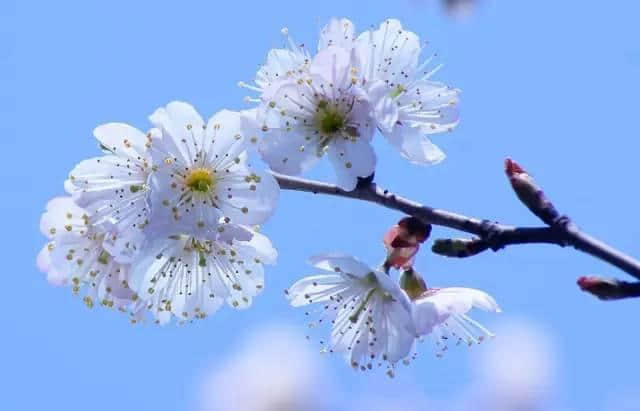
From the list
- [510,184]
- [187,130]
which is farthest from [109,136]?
[510,184]

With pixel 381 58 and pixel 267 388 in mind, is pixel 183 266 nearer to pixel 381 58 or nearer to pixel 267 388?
pixel 381 58

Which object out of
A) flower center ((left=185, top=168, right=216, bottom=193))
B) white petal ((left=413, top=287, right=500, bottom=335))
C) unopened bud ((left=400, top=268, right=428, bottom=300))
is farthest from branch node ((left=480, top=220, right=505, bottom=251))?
flower center ((left=185, top=168, right=216, bottom=193))

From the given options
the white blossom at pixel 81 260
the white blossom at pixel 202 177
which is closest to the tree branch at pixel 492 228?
the white blossom at pixel 202 177

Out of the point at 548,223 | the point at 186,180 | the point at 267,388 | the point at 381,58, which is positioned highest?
the point at 381,58

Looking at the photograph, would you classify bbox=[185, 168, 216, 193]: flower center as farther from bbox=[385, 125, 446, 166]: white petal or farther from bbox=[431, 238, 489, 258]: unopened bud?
bbox=[431, 238, 489, 258]: unopened bud

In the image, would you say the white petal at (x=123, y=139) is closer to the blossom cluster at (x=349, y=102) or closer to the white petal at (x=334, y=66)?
the blossom cluster at (x=349, y=102)

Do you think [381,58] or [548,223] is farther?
[381,58]
